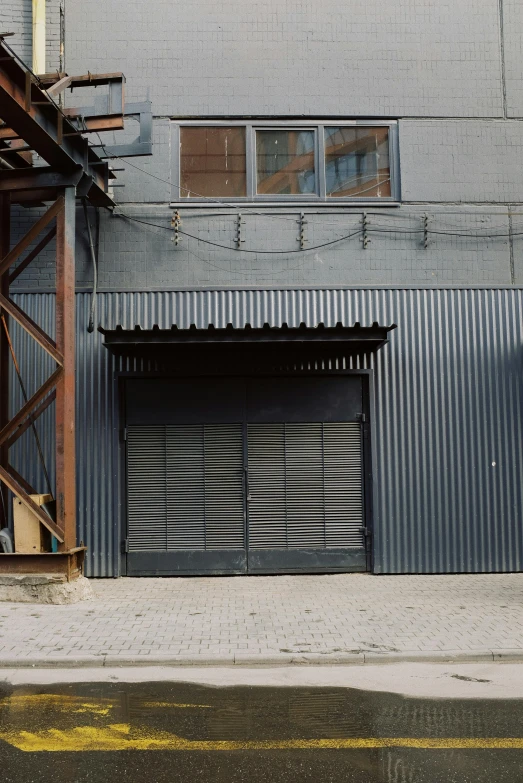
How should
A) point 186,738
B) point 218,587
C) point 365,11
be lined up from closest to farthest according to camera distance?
point 186,738
point 218,587
point 365,11

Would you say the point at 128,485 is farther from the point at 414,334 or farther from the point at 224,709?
the point at 224,709

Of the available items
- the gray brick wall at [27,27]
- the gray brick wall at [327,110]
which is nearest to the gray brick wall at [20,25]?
the gray brick wall at [27,27]

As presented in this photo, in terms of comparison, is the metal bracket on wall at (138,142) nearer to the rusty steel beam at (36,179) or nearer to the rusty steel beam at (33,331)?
the rusty steel beam at (36,179)

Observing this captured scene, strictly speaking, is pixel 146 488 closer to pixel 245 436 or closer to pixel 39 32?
pixel 245 436

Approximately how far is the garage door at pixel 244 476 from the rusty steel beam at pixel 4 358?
1.78 m

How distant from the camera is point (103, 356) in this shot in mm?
10789

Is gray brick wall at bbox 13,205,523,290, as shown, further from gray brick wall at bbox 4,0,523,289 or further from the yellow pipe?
the yellow pipe

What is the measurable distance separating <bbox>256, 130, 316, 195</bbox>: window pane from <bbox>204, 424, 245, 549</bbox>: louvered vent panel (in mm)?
3922

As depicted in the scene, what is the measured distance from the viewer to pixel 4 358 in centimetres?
1043

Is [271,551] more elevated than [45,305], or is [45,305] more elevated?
[45,305]

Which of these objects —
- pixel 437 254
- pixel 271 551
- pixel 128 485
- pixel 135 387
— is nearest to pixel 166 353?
pixel 135 387

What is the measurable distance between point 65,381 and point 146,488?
2.35 m

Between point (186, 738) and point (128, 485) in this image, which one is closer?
point (186, 738)

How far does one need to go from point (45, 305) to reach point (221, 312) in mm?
2709
